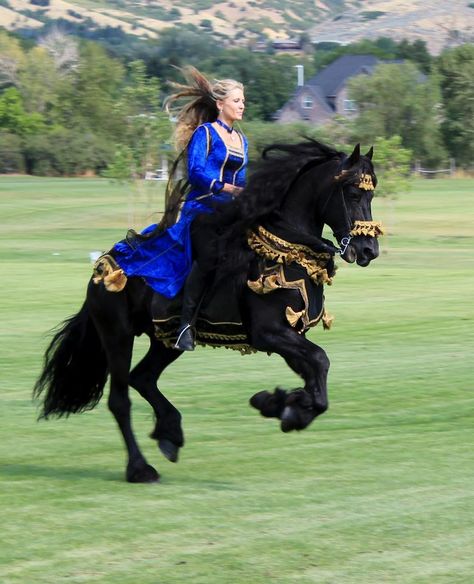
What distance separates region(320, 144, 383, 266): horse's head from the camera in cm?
886

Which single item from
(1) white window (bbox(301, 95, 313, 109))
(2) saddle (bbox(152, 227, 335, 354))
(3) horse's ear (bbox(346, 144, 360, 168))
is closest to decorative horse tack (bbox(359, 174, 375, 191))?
(3) horse's ear (bbox(346, 144, 360, 168))

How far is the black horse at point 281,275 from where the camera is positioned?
8.91 meters

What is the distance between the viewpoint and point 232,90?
9.59m

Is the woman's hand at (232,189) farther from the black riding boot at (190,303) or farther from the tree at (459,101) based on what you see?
the tree at (459,101)

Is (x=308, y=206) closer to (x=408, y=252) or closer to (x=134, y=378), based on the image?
(x=134, y=378)

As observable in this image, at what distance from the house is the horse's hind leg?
105809 mm

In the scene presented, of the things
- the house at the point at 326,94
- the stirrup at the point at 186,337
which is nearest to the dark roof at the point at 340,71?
A: the house at the point at 326,94

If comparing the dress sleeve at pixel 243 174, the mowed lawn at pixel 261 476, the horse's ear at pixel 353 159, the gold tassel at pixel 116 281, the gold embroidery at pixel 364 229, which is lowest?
the mowed lawn at pixel 261 476

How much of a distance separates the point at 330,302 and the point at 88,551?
16971 mm

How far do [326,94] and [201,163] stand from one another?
137 metres

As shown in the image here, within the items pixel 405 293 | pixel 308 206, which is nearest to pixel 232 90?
pixel 308 206

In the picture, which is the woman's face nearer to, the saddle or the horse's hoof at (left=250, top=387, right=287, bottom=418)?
the saddle

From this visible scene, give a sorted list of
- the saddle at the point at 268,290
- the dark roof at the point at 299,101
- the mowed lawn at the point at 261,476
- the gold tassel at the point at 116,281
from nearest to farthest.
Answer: the mowed lawn at the point at 261,476
the saddle at the point at 268,290
the gold tassel at the point at 116,281
the dark roof at the point at 299,101

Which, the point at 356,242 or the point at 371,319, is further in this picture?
the point at 371,319
